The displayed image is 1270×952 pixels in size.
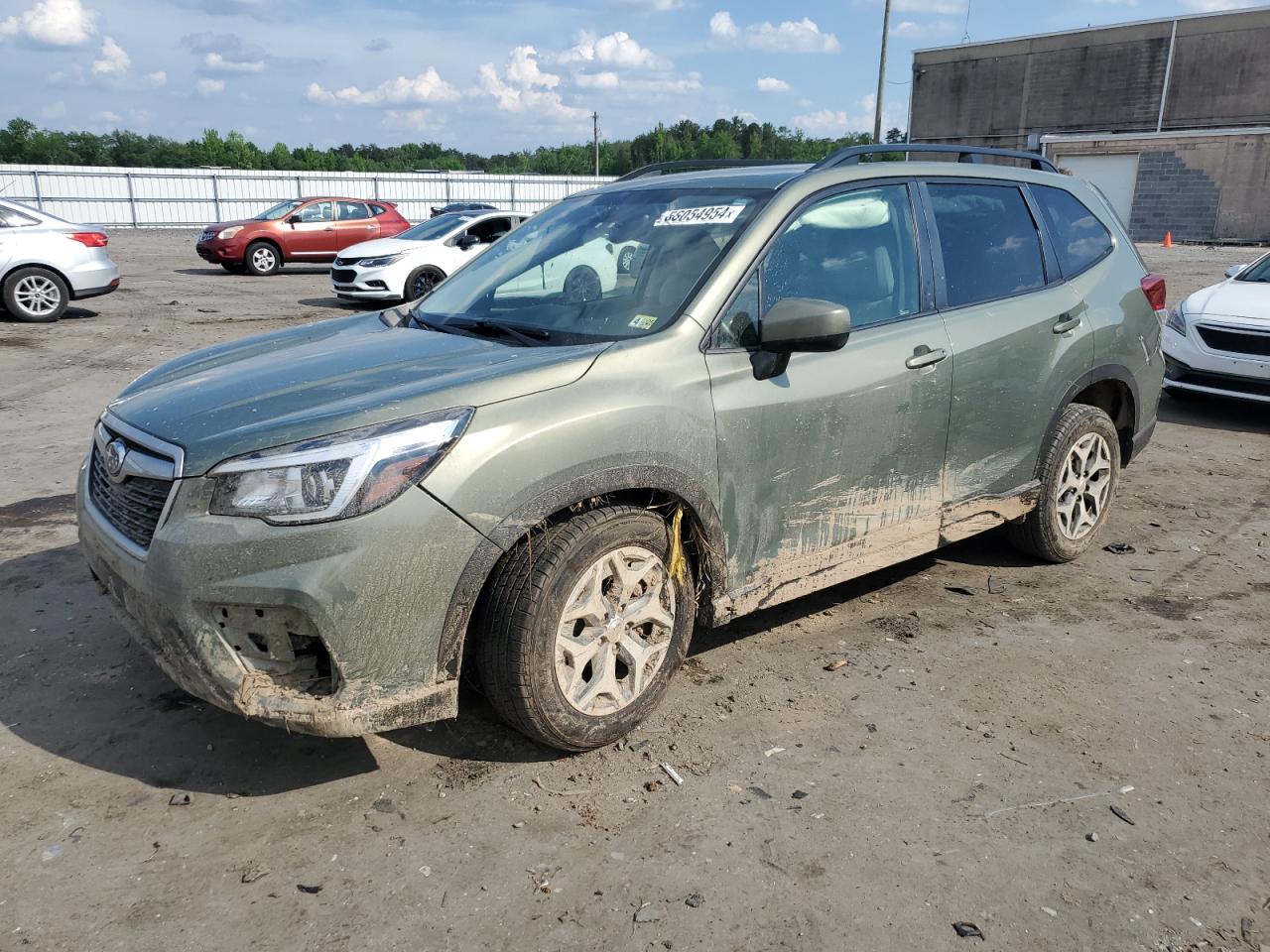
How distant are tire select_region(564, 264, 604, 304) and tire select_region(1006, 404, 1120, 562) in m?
2.26

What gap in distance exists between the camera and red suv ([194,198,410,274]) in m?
21.3

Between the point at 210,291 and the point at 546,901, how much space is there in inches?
705

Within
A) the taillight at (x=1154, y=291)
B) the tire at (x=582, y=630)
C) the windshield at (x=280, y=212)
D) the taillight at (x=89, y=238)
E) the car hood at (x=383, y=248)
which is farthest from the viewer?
the windshield at (x=280, y=212)

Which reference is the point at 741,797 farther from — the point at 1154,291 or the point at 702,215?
the point at 1154,291

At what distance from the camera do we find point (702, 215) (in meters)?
3.70

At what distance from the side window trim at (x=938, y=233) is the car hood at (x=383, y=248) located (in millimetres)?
12510

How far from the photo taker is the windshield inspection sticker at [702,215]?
11.9ft

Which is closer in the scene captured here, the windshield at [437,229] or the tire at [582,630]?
the tire at [582,630]

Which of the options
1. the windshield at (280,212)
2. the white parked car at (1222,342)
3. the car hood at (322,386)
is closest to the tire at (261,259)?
the windshield at (280,212)

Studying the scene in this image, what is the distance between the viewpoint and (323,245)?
73.0 ft

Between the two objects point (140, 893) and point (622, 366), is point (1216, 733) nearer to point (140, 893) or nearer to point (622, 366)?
point (622, 366)

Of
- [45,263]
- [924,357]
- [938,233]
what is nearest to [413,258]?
[45,263]

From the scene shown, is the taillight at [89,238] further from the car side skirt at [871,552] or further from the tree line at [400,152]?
the tree line at [400,152]

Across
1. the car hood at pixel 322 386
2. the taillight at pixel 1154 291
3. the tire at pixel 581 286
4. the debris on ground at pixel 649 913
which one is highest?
the tire at pixel 581 286
